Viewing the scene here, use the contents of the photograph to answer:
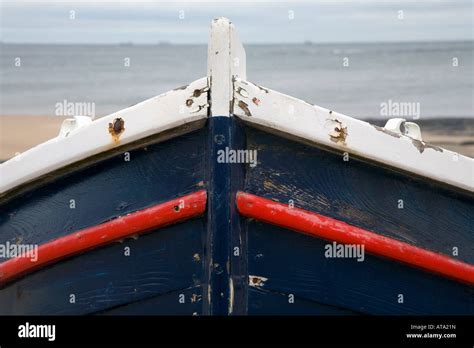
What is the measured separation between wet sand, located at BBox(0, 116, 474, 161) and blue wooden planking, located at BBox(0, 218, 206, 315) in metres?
10.0

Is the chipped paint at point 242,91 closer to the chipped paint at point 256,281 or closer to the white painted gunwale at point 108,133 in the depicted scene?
the white painted gunwale at point 108,133

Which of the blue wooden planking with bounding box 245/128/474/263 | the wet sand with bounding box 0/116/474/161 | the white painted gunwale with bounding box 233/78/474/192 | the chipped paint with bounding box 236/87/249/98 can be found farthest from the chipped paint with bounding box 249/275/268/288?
the wet sand with bounding box 0/116/474/161

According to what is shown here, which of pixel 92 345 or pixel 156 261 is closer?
pixel 156 261

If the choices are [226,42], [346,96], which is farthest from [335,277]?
[346,96]

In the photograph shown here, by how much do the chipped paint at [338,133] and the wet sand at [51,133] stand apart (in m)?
10.6

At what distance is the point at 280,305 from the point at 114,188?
784mm

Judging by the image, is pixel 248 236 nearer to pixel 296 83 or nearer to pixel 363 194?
pixel 363 194

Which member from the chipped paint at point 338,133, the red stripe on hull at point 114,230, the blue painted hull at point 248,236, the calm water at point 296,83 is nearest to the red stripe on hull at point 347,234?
the blue painted hull at point 248,236

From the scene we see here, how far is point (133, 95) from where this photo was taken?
87.2 feet

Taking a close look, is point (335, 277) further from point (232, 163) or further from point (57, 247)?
point (57, 247)

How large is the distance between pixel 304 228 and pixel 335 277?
0.27 meters

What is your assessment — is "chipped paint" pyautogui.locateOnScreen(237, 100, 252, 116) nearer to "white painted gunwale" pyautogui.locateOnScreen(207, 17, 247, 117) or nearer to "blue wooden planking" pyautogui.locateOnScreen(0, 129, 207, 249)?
"white painted gunwale" pyautogui.locateOnScreen(207, 17, 247, 117)

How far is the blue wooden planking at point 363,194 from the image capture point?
133 inches

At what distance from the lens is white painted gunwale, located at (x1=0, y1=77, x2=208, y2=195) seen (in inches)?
129
